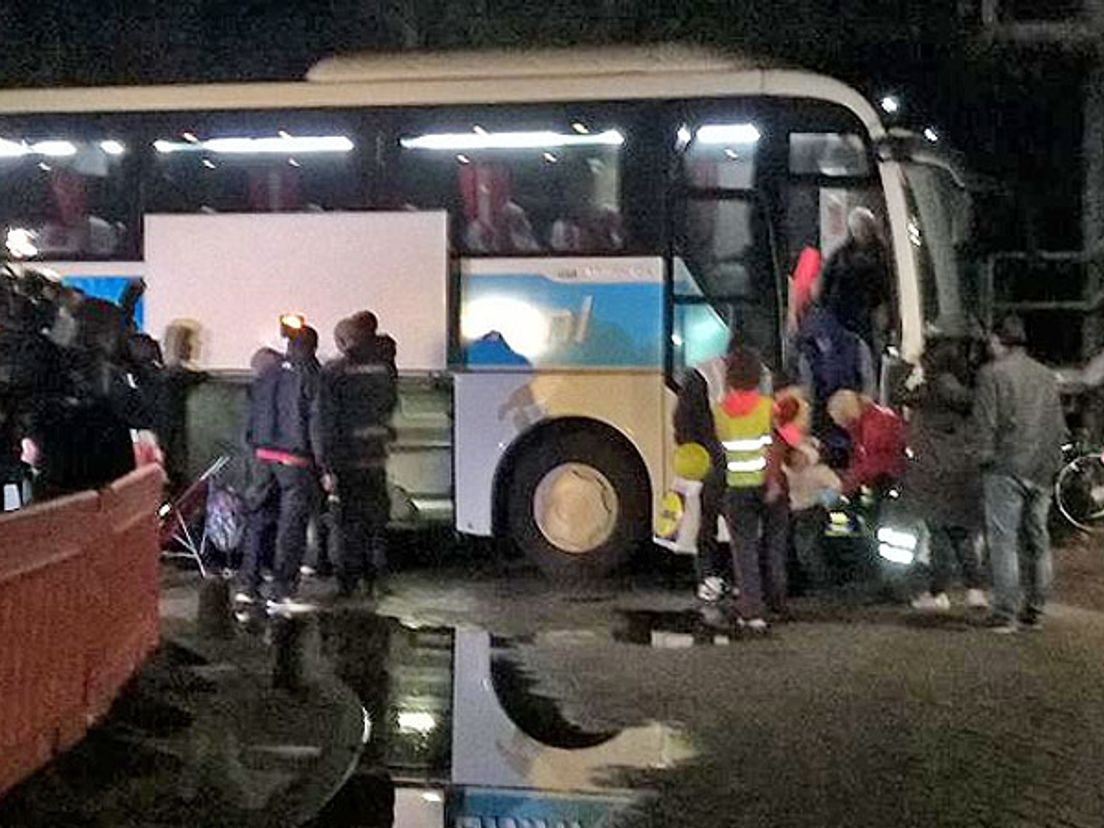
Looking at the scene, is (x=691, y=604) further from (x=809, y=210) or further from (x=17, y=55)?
(x=17, y=55)

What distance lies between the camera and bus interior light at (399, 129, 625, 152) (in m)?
14.9

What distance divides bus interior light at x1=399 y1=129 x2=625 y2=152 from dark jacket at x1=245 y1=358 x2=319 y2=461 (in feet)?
8.31

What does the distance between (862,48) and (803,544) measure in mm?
12610

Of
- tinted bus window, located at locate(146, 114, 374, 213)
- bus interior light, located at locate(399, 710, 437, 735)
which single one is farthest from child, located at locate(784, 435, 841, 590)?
tinted bus window, located at locate(146, 114, 374, 213)

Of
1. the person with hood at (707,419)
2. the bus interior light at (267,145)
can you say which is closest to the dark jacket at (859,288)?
the person with hood at (707,419)

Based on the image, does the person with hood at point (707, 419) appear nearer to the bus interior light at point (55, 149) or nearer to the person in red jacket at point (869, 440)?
the person in red jacket at point (869, 440)

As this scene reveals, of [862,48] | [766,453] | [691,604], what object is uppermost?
[862,48]

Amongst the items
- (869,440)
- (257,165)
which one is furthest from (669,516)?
(257,165)

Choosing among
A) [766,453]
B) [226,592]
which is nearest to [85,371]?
[226,592]

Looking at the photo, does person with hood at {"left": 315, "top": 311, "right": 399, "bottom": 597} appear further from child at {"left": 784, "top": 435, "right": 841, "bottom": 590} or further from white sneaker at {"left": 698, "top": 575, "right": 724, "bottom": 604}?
child at {"left": 784, "top": 435, "right": 841, "bottom": 590}

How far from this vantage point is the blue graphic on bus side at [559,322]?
48.2ft

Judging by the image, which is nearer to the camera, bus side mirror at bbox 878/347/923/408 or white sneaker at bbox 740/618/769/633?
white sneaker at bbox 740/618/769/633

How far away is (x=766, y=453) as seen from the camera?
504 inches

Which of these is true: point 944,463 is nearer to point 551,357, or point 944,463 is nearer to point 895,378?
point 895,378
